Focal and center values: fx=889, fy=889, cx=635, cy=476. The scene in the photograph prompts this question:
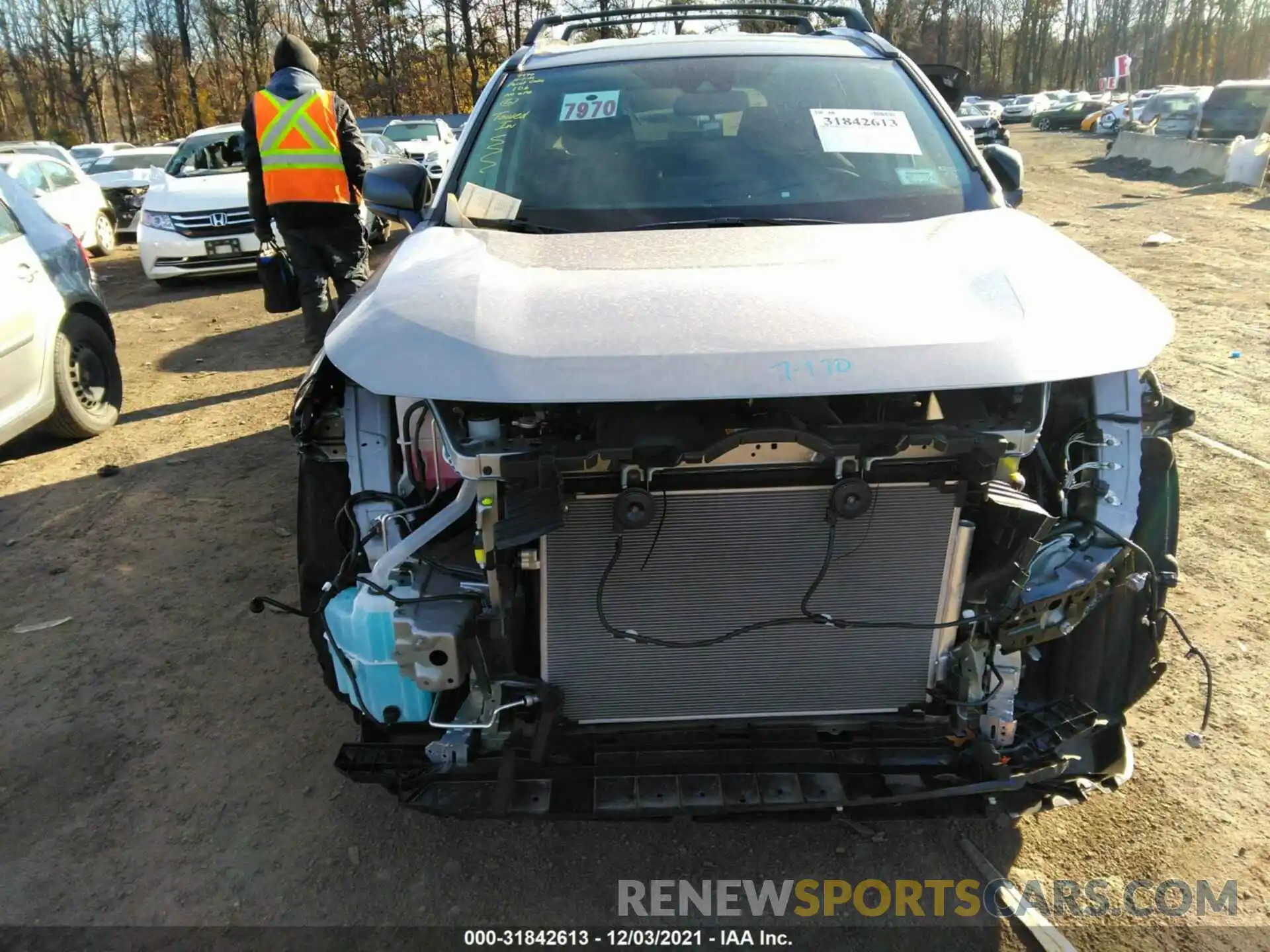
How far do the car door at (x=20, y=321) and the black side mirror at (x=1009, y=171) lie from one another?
15.6ft

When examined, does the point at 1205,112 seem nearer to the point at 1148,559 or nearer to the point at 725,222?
the point at 725,222

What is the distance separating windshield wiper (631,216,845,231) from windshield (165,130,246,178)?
357 inches

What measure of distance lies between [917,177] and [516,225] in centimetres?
127

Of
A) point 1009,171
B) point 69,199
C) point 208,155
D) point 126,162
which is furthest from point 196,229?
point 1009,171

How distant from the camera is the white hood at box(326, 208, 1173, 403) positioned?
1.69 m

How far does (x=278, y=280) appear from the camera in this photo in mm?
5461

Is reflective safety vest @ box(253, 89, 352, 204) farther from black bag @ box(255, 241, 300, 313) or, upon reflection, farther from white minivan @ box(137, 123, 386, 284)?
white minivan @ box(137, 123, 386, 284)

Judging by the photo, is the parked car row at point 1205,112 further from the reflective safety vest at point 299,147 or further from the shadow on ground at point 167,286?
the reflective safety vest at point 299,147

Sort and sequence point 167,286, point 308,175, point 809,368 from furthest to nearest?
point 167,286
point 308,175
point 809,368

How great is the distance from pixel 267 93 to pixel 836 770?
16.3 feet

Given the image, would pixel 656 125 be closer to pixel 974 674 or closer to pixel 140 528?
pixel 974 674

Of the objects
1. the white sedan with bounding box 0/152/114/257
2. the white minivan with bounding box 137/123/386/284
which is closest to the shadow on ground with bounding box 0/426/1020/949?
the white minivan with bounding box 137/123/386/284

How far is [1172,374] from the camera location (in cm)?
571

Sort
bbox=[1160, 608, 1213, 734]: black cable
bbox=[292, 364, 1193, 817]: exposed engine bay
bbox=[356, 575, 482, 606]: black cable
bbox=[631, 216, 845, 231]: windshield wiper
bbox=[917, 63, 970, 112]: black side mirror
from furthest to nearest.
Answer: bbox=[917, 63, 970, 112]: black side mirror
bbox=[631, 216, 845, 231]: windshield wiper
bbox=[1160, 608, 1213, 734]: black cable
bbox=[356, 575, 482, 606]: black cable
bbox=[292, 364, 1193, 817]: exposed engine bay
